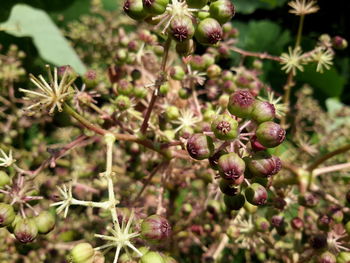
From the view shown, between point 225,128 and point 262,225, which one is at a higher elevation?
point 225,128

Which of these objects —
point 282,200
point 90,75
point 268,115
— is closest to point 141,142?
point 90,75

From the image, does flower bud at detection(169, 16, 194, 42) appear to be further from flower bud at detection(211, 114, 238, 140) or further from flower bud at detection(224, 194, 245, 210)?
flower bud at detection(224, 194, 245, 210)

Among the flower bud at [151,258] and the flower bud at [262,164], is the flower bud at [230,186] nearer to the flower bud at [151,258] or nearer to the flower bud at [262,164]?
the flower bud at [262,164]

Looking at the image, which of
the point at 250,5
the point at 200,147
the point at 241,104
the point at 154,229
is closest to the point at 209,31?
the point at 241,104

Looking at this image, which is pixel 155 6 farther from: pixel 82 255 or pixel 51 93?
pixel 82 255

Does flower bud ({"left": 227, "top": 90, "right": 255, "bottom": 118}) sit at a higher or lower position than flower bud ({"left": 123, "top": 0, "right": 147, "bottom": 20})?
lower

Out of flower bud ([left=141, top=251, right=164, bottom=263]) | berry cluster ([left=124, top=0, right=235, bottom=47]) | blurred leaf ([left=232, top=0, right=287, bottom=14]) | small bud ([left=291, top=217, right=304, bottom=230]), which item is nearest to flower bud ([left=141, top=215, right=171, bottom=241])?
flower bud ([left=141, top=251, right=164, bottom=263])

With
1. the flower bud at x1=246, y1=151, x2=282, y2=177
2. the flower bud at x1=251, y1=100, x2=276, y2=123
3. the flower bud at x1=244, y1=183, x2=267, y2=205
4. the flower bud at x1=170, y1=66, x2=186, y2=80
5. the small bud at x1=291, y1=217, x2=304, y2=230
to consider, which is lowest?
the small bud at x1=291, y1=217, x2=304, y2=230
